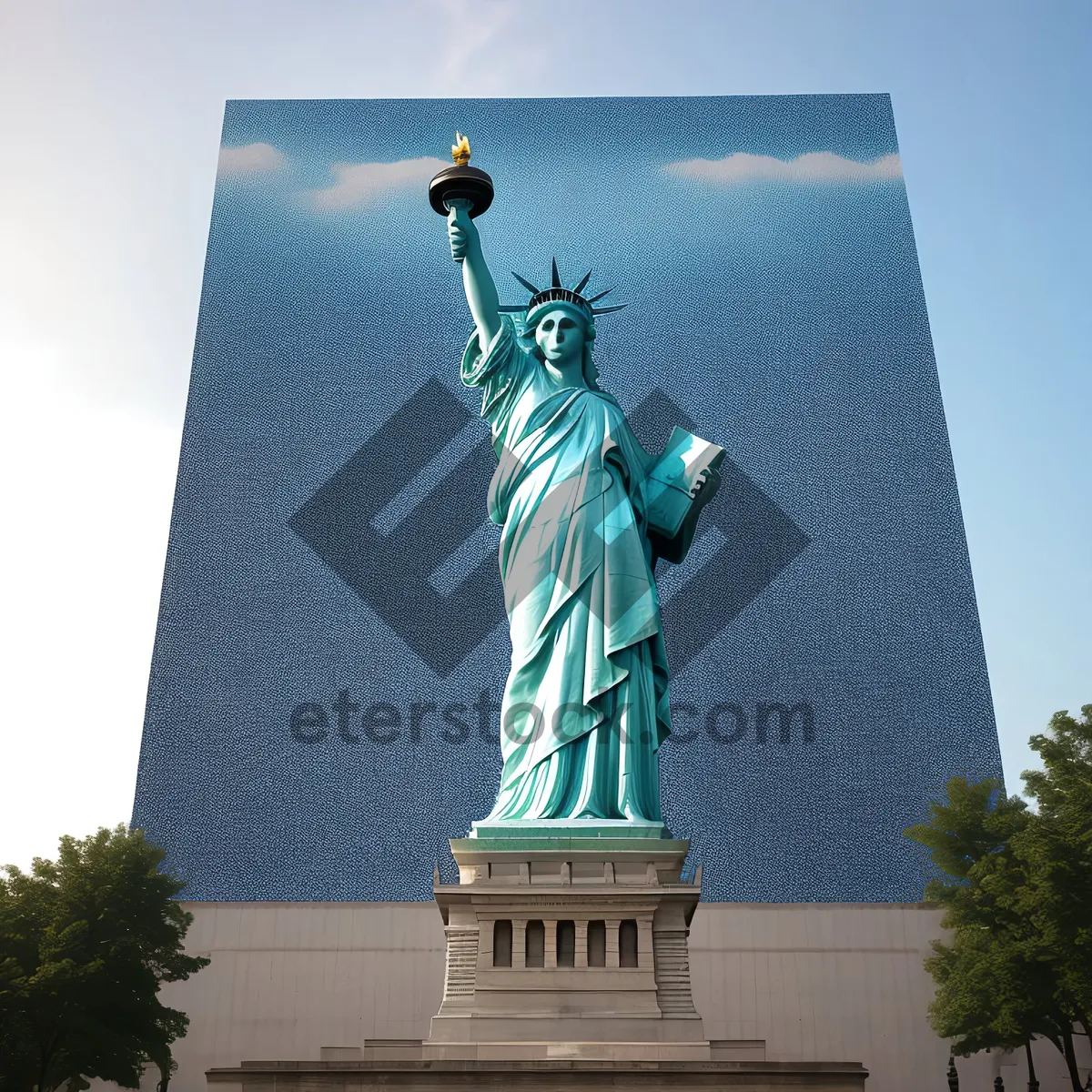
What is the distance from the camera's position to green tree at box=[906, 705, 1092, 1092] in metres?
9.31

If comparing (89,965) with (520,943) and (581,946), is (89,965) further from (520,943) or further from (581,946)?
(581,946)

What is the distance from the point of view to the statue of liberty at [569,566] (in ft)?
24.9

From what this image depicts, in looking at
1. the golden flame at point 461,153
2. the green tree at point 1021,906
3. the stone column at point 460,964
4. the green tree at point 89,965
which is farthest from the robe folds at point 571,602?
the green tree at point 89,965

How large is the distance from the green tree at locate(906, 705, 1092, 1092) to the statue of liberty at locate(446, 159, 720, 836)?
11.9 feet

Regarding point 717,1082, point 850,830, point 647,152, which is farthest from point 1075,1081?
point 647,152

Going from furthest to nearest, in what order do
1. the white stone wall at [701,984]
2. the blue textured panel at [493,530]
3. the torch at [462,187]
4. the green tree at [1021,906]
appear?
the blue textured panel at [493,530], the white stone wall at [701,984], the green tree at [1021,906], the torch at [462,187]

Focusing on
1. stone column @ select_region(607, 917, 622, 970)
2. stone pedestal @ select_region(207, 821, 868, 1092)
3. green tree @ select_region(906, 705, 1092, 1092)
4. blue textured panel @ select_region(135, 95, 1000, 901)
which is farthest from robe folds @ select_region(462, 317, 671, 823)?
blue textured panel @ select_region(135, 95, 1000, 901)

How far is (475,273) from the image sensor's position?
888cm

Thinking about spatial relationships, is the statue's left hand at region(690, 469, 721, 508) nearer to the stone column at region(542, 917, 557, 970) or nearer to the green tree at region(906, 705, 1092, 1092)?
the stone column at region(542, 917, 557, 970)

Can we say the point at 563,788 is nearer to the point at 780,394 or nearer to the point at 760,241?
the point at 780,394

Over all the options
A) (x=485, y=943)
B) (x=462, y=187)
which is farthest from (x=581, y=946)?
(x=462, y=187)

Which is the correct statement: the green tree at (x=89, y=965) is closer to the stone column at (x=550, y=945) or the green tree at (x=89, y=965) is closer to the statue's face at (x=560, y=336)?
the stone column at (x=550, y=945)

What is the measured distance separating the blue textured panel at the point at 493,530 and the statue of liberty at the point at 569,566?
4823mm

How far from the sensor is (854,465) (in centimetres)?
1420
